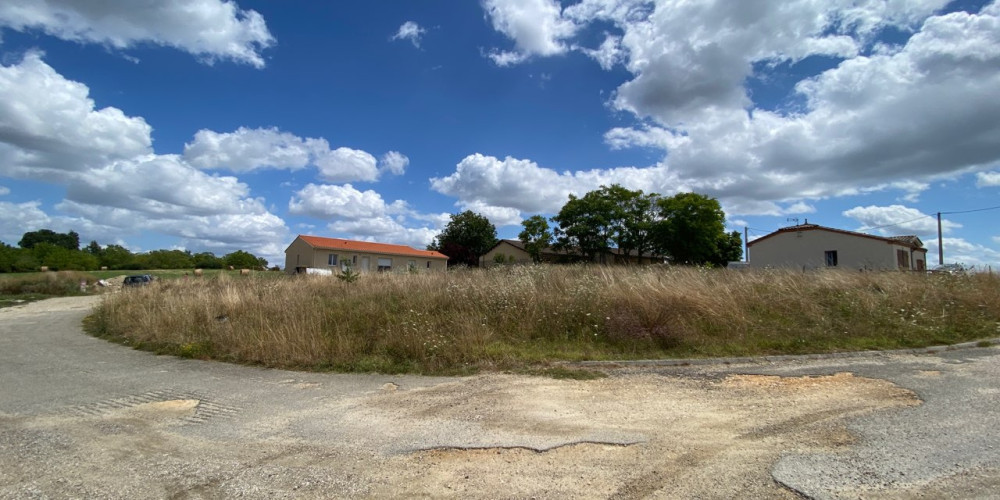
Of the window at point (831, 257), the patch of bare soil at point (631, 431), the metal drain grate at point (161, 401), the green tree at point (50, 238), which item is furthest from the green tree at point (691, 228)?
the green tree at point (50, 238)

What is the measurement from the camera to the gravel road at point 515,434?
308 centimetres

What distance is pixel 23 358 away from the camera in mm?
8359

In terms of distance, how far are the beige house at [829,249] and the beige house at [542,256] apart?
1171 cm

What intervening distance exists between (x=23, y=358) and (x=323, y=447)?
8729 mm

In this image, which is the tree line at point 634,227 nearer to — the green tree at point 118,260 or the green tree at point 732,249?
the green tree at point 732,249

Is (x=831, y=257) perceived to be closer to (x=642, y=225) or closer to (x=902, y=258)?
(x=902, y=258)

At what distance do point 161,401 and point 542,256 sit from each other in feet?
142

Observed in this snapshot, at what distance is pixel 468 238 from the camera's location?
60.8m

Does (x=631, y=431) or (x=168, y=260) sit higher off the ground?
(x=168, y=260)

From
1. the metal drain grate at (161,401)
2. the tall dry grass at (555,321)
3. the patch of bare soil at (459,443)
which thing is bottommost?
the metal drain grate at (161,401)

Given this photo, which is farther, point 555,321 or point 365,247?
point 365,247

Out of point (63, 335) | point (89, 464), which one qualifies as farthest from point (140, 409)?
point (63, 335)

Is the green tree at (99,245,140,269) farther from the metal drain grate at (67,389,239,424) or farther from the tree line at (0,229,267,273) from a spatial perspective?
the metal drain grate at (67,389,239,424)

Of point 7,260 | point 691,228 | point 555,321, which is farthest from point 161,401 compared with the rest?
point 7,260
